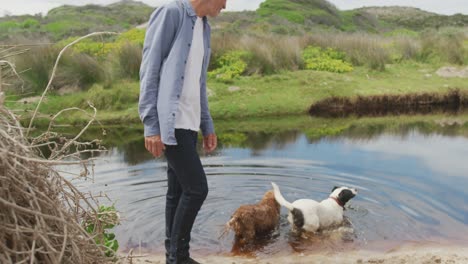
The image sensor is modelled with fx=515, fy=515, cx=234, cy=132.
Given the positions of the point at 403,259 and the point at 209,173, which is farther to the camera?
the point at 209,173

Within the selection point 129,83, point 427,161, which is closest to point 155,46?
point 427,161

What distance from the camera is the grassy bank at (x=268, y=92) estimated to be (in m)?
13.5

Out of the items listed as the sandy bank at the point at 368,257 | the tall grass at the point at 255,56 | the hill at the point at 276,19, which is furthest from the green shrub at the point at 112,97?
the hill at the point at 276,19

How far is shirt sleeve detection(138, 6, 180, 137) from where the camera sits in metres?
3.88

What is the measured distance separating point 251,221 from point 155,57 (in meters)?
2.47

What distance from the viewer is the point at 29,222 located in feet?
9.40

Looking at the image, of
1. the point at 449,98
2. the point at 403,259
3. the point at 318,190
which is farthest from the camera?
the point at 449,98

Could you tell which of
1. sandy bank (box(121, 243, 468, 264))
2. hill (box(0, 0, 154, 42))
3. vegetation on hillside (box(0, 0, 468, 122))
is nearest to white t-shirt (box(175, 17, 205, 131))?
sandy bank (box(121, 243, 468, 264))

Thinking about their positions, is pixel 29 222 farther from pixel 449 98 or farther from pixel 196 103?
pixel 449 98

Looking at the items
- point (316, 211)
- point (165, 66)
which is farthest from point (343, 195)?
point (165, 66)

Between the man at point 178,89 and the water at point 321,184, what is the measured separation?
168 centimetres

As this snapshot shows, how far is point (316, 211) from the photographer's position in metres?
5.96

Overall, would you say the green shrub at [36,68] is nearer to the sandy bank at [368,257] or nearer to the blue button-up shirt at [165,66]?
the sandy bank at [368,257]

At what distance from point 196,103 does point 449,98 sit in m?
12.4
